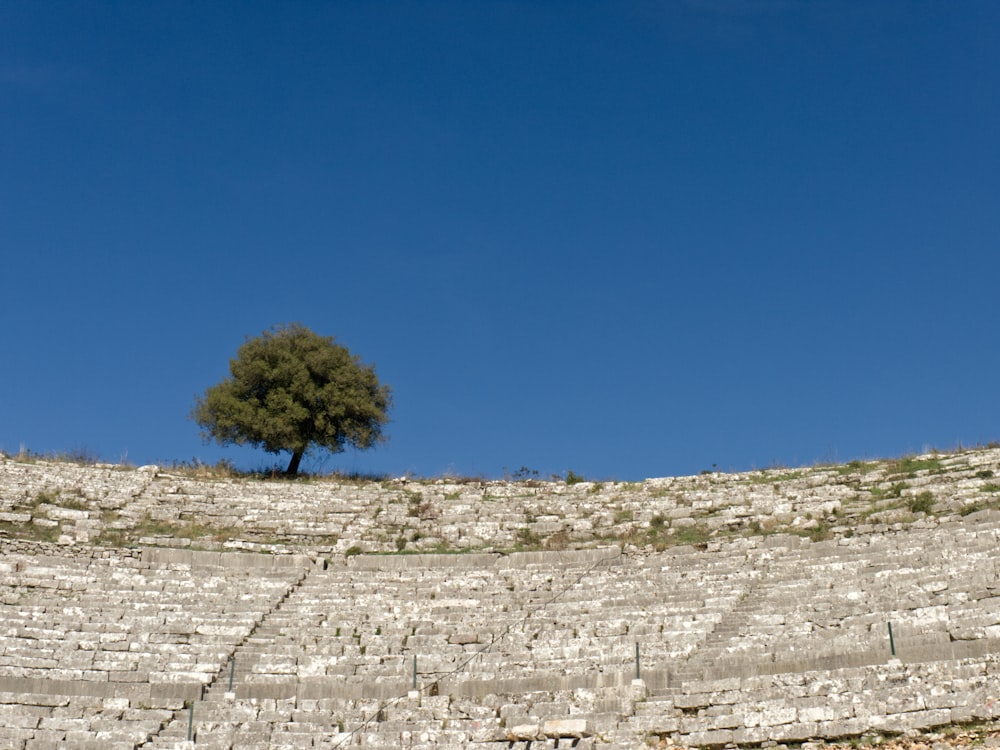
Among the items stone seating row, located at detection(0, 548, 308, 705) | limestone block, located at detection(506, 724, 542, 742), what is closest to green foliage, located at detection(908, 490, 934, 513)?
limestone block, located at detection(506, 724, 542, 742)

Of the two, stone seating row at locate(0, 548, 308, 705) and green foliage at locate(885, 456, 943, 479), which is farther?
green foliage at locate(885, 456, 943, 479)

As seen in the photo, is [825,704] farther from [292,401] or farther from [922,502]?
[292,401]

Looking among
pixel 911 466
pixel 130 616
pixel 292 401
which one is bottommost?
pixel 130 616

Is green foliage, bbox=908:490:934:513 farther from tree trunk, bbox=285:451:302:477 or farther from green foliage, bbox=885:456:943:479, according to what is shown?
tree trunk, bbox=285:451:302:477

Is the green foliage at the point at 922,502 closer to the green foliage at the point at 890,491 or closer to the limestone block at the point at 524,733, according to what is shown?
the green foliage at the point at 890,491

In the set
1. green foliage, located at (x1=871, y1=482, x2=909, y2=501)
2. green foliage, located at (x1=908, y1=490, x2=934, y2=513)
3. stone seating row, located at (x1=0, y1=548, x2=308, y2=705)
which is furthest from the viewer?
green foliage, located at (x1=871, y1=482, x2=909, y2=501)

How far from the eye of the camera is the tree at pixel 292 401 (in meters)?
32.9

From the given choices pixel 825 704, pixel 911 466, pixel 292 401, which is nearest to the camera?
pixel 825 704

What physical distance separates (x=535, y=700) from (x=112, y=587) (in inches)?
377

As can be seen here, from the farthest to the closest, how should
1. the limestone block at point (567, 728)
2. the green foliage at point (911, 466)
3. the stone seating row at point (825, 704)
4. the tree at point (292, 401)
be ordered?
the tree at point (292, 401) < the green foliage at point (911, 466) < the limestone block at point (567, 728) < the stone seating row at point (825, 704)

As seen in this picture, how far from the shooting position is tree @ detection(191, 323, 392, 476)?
32906 millimetres

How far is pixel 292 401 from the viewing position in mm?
33219

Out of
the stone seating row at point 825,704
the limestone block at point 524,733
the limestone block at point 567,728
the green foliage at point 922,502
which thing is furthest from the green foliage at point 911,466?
the limestone block at point 524,733

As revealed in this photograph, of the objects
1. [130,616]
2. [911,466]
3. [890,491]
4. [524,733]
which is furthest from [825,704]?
[911,466]
